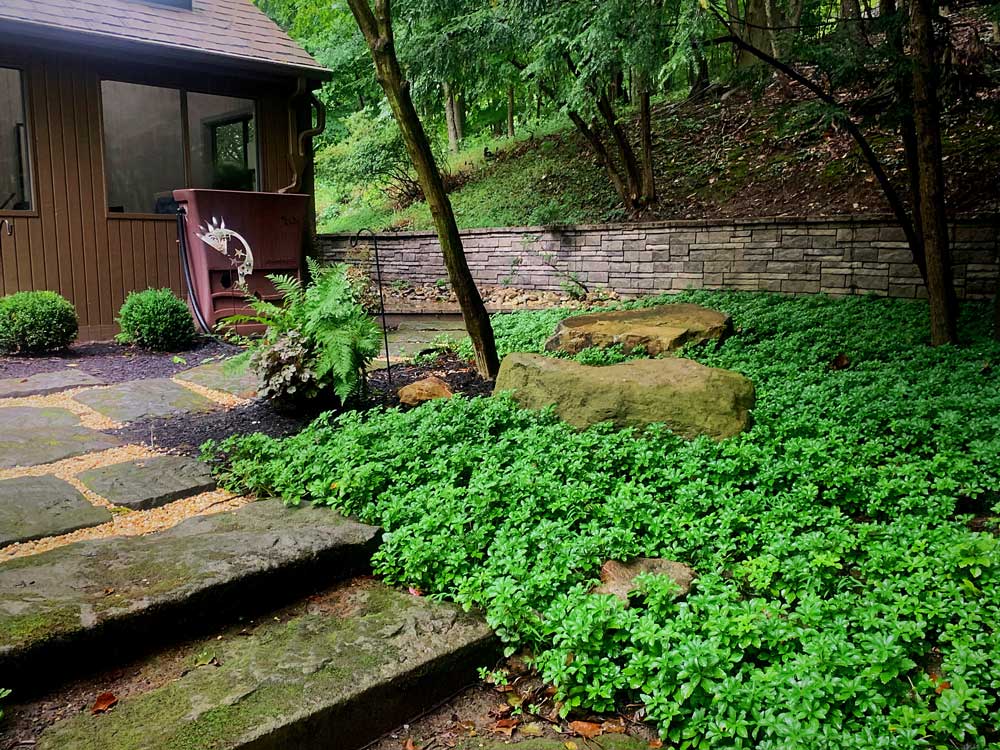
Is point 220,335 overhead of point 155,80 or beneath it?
beneath

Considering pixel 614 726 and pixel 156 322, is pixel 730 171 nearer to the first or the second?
pixel 156 322

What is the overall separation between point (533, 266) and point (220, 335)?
3.98 m

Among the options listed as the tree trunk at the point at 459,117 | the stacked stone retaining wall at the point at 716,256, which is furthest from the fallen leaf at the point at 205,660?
the tree trunk at the point at 459,117

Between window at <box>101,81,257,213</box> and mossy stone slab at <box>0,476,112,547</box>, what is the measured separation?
22.8 ft

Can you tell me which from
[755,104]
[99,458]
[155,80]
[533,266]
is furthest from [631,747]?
[755,104]

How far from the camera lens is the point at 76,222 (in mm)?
8820

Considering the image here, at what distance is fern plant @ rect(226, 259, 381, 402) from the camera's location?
14.6ft

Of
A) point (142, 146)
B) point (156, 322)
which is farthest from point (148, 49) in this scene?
point (156, 322)

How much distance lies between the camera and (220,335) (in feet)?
26.6

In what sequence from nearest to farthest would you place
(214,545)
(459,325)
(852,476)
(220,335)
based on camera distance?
(214,545)
(852,476)
(220,335)
(459,325)

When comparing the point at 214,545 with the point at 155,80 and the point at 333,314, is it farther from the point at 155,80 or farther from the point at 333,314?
the point at 155,80

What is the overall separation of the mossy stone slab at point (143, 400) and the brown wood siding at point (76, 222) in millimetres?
3608

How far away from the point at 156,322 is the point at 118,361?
1.93 feet

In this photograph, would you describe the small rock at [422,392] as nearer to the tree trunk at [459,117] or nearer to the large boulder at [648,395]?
the large boulder at [648,395]
